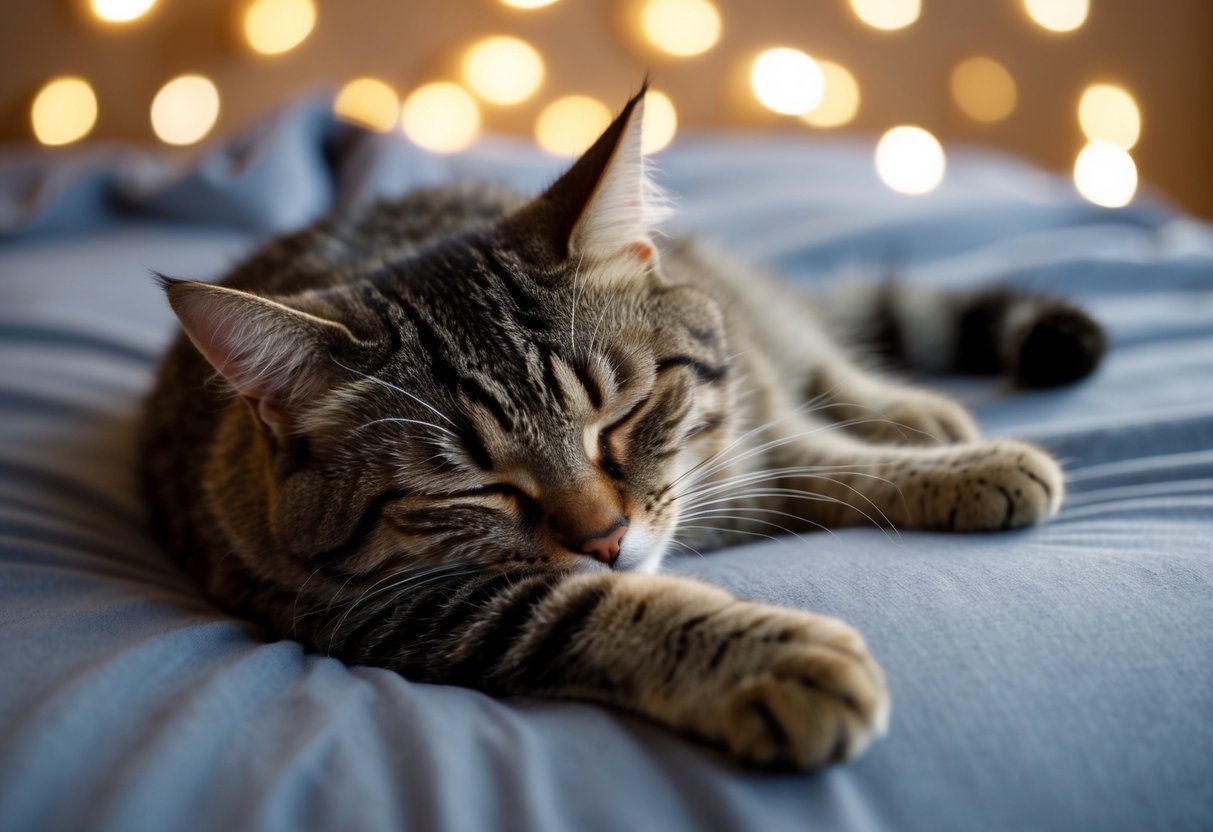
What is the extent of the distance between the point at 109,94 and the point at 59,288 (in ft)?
3.70

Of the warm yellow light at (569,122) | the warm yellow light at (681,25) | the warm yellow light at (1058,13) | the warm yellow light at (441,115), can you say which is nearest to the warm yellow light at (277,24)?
the warm yellow light at (441,115)

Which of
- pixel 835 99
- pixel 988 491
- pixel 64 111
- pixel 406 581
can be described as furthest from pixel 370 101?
pixel 988 491

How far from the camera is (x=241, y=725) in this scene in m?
0.73

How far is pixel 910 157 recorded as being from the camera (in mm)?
3084

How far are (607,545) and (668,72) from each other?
2.44m

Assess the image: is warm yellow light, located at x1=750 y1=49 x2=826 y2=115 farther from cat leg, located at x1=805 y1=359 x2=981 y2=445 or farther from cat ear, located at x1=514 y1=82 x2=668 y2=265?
cat ear, located at x1=514 y1=82 x2=668 y2=265

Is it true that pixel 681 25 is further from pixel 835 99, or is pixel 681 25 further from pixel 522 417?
pixel 522 417

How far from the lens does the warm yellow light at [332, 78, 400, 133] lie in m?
2.74

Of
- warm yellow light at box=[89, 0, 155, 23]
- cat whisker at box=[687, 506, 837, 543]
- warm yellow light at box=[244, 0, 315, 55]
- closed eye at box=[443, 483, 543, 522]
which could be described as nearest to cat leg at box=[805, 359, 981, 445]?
cat whisker at box=[687, 506, 837, 543]

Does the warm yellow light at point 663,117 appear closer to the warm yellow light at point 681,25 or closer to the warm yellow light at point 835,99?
the warm yellow light at point 681,25

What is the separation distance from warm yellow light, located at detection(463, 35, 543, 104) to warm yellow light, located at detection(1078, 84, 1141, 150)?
213cm

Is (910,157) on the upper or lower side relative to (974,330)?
upper

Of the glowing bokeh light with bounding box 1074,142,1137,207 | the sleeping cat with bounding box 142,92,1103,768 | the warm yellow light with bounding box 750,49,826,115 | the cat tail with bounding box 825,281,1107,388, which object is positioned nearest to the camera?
the sleeping cat with bounding box 142,92,1103,768

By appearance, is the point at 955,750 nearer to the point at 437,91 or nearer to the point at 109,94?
the point at 437,91
